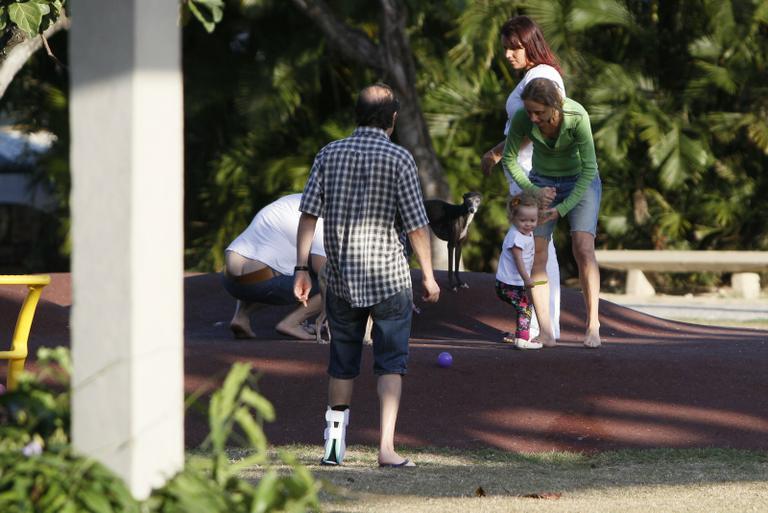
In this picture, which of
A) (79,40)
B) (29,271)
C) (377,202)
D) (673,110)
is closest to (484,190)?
(673,110)

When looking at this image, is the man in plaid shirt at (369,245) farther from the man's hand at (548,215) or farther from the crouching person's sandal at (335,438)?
the man's hand at (548,215)

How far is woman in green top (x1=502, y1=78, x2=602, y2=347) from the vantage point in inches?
269

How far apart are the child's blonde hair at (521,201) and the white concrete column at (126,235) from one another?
480 centimetres

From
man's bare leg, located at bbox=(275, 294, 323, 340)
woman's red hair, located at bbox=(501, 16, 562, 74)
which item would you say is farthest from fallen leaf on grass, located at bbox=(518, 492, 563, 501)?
man's bare leg, located at bbox=(275, 294, 323, 340)

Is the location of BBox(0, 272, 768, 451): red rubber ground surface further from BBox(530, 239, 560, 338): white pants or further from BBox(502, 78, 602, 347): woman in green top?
BBox(502, 78, 602, 347): woman in green top

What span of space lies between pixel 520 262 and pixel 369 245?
264cm

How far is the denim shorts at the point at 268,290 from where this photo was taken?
25.3ft

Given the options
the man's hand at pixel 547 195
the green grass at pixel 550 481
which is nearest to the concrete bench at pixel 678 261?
the man's hand at pixel 547 195

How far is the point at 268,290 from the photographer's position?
7762 mm

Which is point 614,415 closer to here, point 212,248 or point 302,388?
point 302,388

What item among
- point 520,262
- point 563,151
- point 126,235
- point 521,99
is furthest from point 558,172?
point 126,235

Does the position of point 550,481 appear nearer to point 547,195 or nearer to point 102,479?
point 547,195

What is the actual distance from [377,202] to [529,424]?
1785 mm

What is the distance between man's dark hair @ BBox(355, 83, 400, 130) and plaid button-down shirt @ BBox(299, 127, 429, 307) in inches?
3.6
